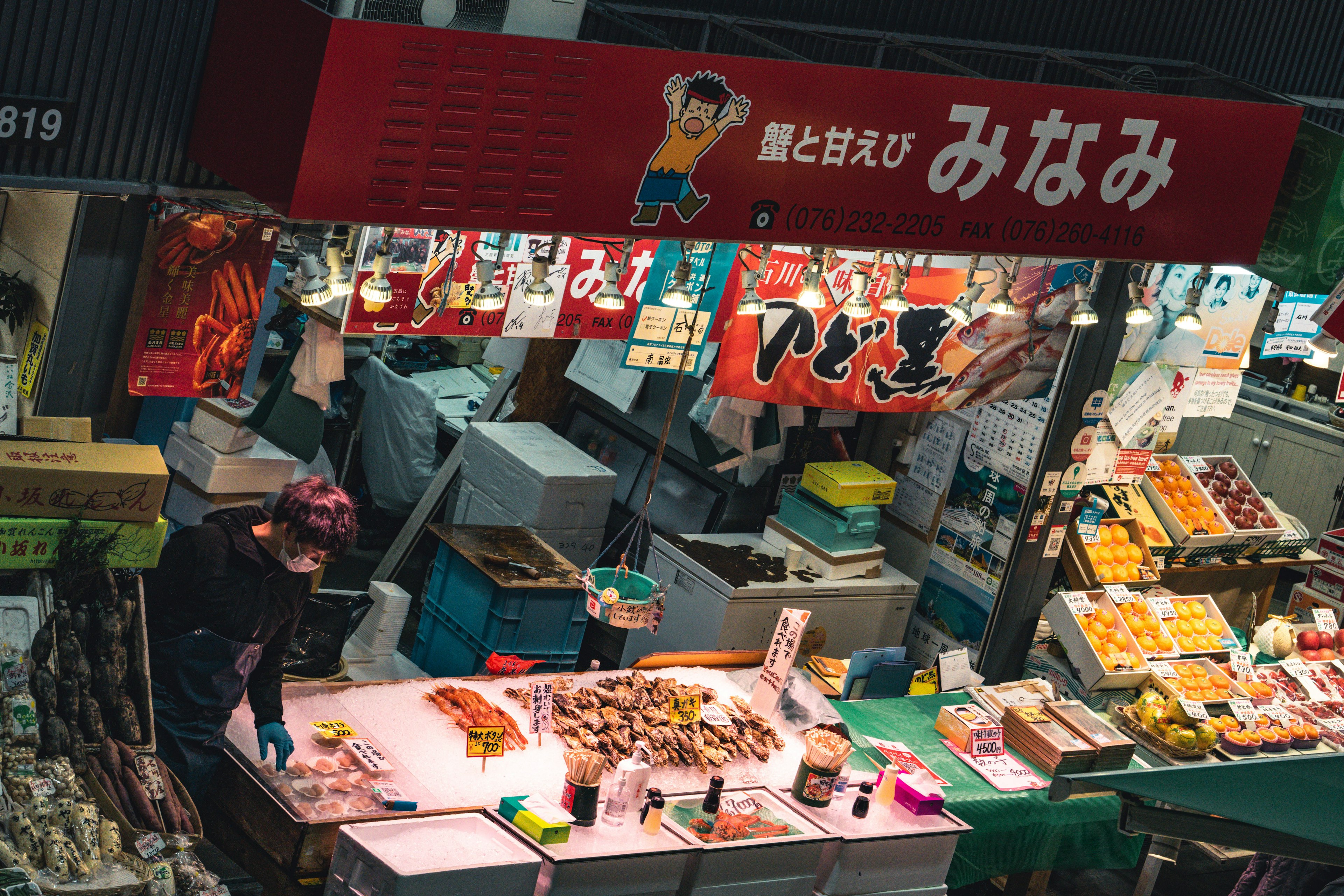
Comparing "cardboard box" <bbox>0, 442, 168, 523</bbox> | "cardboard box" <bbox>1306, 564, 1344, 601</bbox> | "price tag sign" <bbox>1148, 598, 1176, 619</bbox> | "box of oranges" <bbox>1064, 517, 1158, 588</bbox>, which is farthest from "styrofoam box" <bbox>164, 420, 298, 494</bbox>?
"cardboard box" <bbox>1306, 564, 1344, 601</bbox>

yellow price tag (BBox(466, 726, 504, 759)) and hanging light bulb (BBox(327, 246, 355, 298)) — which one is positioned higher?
hanging light bulb (BBox(327, 246, 355, 298))

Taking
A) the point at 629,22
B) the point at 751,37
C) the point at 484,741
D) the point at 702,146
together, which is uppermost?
the point at 751,37

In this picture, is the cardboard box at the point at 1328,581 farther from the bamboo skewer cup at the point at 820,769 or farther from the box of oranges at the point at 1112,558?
the bamboo skewer cup at the point at 820,769

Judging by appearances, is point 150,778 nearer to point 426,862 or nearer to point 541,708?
point 426,862

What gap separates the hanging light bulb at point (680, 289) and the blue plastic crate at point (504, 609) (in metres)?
2.16

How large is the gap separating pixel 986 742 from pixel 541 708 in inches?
109

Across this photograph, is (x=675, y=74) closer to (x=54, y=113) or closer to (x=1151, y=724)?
(x=54, y=113)

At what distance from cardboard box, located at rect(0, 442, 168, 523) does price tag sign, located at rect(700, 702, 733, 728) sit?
9.81ft

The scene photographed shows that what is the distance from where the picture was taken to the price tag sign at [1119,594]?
9.94 metres

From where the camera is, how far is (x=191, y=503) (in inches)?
334

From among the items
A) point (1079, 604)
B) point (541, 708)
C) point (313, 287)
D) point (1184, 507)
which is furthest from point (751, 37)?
point (1184, 507)

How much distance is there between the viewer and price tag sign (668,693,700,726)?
23.6ft

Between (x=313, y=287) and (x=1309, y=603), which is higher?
(x=313, y=287)

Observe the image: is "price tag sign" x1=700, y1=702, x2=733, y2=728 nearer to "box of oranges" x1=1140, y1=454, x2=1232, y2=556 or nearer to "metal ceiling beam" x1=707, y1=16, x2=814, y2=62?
"metal ceiling beam" x1=707, y1=16, x2=814, y2=62
